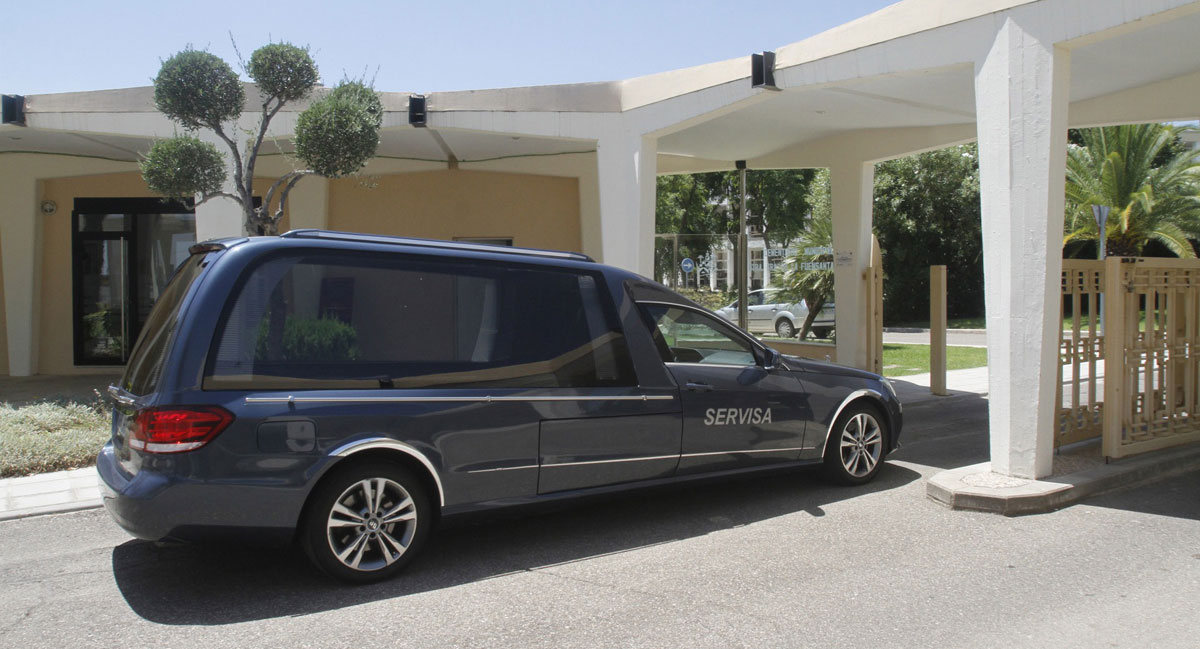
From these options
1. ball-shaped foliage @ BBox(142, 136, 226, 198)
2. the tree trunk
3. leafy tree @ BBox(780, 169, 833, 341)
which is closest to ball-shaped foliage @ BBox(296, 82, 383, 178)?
ball-shaped foliage @ BBox(142, 136, 226, 198)

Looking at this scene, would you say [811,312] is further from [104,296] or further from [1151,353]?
[104,296]

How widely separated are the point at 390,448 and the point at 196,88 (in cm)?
624

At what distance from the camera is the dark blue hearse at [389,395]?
4316mm

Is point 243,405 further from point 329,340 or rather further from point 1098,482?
point 1098,482

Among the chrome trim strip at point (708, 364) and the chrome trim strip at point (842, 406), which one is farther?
the chrome trim strip at point (842, 406)

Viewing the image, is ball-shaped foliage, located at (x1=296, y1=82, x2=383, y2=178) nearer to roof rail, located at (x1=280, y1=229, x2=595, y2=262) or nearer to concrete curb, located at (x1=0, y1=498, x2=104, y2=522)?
concrete curb, located at (x1=0, y1=498, x2=104, y2=522)

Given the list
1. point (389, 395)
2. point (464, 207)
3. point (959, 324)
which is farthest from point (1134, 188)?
point (389, 395)

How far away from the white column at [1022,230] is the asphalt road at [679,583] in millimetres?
761

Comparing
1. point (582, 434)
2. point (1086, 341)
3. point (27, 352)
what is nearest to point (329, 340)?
point (582, 434)

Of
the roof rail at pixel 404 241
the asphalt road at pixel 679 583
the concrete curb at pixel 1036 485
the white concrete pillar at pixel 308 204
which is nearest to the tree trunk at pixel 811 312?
the concrete curb at pixel 1036 485

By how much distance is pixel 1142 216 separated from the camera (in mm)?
24656

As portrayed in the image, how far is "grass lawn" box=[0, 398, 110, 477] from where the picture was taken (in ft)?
25.3

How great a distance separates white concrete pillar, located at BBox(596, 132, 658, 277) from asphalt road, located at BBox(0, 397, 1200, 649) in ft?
16.7

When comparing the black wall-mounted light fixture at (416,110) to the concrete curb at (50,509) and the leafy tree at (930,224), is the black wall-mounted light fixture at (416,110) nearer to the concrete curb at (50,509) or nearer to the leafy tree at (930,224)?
the concrete curb at (50,509)
